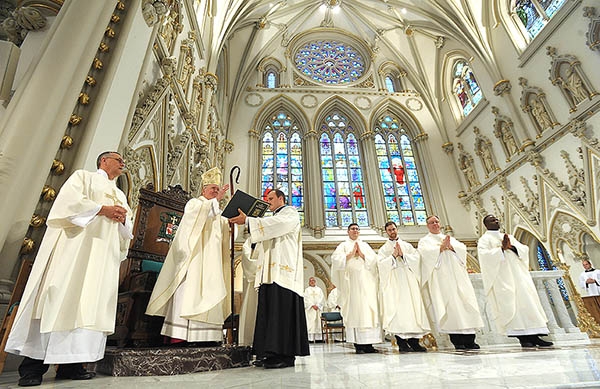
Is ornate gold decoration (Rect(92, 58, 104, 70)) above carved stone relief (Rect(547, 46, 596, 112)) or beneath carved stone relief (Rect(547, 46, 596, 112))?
beneath

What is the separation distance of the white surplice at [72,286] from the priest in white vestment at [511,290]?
420 centimetres

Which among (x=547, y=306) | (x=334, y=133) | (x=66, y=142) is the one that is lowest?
(x=547, y=306)

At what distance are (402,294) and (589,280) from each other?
6102mm

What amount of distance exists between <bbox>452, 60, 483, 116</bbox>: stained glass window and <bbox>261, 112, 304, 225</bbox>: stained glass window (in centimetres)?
687

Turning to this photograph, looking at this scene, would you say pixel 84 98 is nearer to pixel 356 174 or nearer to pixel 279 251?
pixel 279 251

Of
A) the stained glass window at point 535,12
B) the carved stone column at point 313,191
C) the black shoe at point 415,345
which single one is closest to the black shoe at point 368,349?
the black shoe at point 415,345

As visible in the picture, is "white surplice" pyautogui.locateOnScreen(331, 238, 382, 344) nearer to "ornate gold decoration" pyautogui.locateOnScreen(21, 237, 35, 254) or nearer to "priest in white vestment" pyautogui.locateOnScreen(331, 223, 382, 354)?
"priest in white vestment" pyautogui.locateOnScreen(331, 223, 382, 354)

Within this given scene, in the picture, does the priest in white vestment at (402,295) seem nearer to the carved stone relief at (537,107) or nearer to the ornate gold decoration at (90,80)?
the ornate gold decoration at (90,80)

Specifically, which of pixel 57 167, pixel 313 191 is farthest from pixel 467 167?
pixel 57 167

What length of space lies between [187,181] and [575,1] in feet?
34.1

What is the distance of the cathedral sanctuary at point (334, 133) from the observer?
255 cm

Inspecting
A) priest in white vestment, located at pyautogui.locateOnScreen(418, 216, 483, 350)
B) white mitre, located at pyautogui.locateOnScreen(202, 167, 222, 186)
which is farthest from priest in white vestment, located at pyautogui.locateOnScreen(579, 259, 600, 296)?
white mitre, located at pyautogui.locateOnScreen(202, 167, 222, 186)

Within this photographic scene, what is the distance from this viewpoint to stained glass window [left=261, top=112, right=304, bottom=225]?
1180cm

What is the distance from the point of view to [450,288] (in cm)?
393
